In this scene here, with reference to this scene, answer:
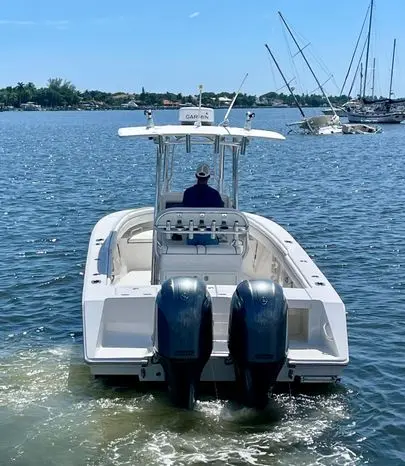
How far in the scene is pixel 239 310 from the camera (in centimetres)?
672

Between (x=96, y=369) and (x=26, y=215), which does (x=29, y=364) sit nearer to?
(x=96, y=369)

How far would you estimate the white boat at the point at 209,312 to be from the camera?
6621 mm

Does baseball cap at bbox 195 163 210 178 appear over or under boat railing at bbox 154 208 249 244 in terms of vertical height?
over

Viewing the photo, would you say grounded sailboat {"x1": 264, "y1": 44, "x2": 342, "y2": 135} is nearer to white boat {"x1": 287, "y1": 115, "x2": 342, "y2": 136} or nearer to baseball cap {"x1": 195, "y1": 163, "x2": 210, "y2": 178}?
white boat {"x1": 287, "y1": 115, "x2": 342, "y2": 136}

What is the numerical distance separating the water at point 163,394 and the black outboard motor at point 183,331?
19.2 inches

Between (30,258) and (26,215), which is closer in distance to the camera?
(30,258)

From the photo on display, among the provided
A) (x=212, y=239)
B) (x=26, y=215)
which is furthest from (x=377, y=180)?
(x=212, y=239)

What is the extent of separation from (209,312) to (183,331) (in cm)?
32

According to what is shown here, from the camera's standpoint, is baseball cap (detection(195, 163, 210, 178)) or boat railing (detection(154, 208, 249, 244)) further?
baseball cap (detection(195, 163, 210, 178))

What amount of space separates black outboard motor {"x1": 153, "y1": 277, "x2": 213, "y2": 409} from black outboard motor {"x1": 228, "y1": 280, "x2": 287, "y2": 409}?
27cm

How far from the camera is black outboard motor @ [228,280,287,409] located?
21.6ft

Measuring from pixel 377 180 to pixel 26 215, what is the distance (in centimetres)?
1455

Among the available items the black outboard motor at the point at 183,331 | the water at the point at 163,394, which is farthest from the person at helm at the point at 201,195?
the black outboard motor at the point at 183,331

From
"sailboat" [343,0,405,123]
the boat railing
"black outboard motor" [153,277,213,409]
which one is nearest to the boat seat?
the boat railing
